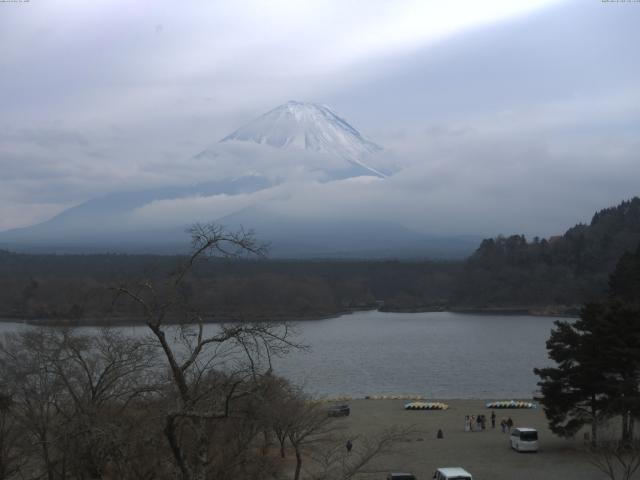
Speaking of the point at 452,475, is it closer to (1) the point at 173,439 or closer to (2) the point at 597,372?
(2) the point at 597,372

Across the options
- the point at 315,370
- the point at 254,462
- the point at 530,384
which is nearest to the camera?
the point at 254,462

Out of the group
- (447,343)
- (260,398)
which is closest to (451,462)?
(260,398)

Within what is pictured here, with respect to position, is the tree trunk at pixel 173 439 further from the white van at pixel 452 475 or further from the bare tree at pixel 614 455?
the bare tree at pixel 614 455

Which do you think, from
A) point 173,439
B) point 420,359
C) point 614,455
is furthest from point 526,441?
point 420,359

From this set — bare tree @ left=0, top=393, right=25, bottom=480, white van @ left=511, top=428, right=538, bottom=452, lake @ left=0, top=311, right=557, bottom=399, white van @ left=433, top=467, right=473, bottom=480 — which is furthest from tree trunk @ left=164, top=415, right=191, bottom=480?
lake @ left=0, top=311, right=557, bottom=399

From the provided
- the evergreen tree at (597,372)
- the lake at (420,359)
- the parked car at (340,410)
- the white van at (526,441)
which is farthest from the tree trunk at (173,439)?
the parked car at (340,410)

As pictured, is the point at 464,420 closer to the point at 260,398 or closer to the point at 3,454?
the point at 3,454
